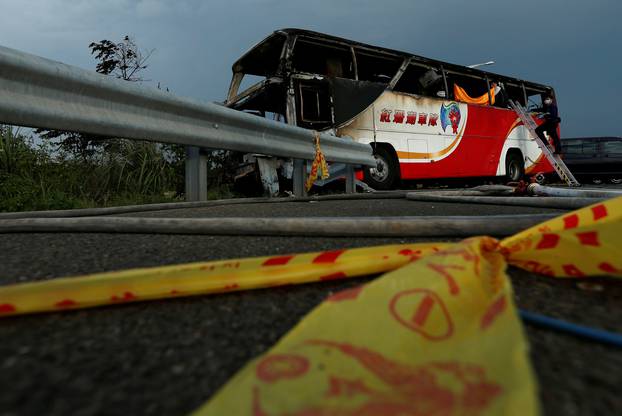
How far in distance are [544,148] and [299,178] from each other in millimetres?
8836

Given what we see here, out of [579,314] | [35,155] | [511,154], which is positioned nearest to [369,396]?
[579,314]

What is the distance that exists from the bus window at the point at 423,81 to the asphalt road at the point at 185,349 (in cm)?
836

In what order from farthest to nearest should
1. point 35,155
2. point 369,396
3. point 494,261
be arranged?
point 35,155, point 494,261, point 369,396

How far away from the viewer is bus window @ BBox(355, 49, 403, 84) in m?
7.90

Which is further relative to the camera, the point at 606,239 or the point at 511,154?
the point at 511,154

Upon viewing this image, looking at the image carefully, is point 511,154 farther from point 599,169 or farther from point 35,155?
point 35,155

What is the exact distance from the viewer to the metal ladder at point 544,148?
34.4ft

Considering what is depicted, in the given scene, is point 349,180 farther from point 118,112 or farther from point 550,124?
point 550,124

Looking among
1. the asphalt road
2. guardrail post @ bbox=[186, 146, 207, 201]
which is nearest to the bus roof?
guardrail post @ bbox=[186, 146, 207, 201]

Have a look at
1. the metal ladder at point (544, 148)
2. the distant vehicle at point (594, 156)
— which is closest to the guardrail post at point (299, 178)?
the metal ladder at point (544, 148)

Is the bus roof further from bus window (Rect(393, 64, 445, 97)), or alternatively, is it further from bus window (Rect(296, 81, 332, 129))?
bus window (Rect(296, 81, 332, 129))

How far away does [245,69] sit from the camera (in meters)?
8.09

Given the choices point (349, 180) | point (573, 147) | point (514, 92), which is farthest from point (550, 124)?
point (349, 180)

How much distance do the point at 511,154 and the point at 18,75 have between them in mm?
10771
